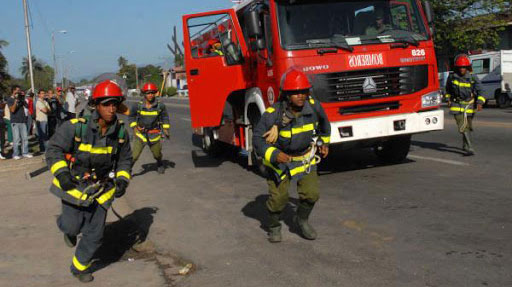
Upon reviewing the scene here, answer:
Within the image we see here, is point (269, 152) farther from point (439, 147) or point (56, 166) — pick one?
point (439, 147)

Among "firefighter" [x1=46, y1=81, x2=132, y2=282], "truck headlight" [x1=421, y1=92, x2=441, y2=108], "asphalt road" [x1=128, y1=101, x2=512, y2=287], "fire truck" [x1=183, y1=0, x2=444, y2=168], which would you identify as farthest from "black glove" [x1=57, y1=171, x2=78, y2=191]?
"truck headlight" [x1=421, y1=92, x2=441, y2=108]

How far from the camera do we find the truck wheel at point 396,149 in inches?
367

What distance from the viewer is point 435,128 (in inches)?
328

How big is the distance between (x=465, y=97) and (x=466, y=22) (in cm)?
2226

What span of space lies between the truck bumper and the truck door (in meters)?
2.11

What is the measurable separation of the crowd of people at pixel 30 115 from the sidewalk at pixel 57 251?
523 cm

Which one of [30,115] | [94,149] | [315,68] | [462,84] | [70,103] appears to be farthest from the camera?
[30,115]

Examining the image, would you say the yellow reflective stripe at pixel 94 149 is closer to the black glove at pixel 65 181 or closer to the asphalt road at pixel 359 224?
the black glove at pixel 65 181

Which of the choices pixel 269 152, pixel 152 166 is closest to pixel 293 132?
pixel 269 152

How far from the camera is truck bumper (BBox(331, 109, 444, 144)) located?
26.0 feet

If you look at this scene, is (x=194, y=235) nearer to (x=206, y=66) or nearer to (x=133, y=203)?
(x=133, y=203)

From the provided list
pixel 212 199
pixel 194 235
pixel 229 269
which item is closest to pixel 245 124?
pixel 212 199

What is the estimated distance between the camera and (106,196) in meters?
4.70

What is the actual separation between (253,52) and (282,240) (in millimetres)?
4092
